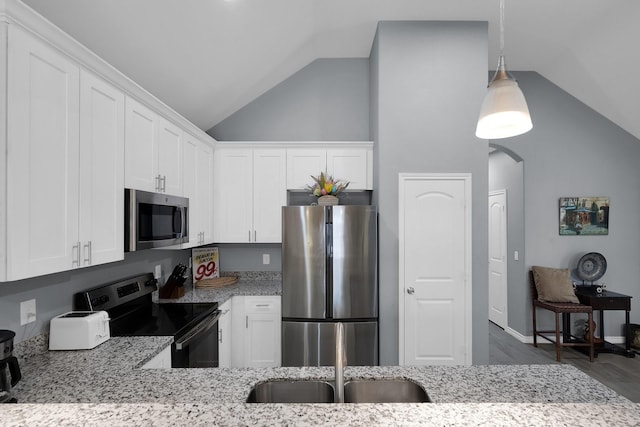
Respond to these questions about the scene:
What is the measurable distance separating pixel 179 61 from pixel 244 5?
25.8 inches

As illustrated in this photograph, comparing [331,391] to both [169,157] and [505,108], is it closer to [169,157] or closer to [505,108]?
[505,108]

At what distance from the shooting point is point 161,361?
1870 millimetres

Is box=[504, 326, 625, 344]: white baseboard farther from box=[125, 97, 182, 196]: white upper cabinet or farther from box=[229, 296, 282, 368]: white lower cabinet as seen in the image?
box=[125, 97, 182, 196]: white upper cabinet

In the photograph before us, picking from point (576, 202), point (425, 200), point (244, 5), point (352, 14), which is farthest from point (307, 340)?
point (576, 202)

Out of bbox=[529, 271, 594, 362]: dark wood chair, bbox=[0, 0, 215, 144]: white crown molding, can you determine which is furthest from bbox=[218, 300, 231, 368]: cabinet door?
bbox=[529, 271, 594, 362]: dark wood chair

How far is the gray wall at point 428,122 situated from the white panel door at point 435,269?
0.26ft

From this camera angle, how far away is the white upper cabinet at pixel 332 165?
137 inches

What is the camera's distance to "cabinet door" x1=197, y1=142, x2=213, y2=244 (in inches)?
125

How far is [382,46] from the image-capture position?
10.4 feet

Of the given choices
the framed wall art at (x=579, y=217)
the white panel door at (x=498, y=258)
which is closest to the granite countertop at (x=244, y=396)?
the framed wall art at (x=579, y=217)

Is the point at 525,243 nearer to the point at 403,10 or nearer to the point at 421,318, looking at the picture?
the point at 421,318

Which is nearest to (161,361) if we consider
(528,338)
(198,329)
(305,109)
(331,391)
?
(198,329)

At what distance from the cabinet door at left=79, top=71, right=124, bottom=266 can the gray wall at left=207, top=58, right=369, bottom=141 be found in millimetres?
1986

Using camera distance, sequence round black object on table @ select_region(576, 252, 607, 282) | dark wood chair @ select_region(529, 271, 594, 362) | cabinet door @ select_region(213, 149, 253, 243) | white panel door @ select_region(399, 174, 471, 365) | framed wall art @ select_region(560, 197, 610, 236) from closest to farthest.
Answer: white panel door @ select_region(399, 174, 471, 365)
cabinet door @ select_region(213, 149, 253, 243)
dark wood chair @ select_region(529, 271, 594, 362)
round black object on table @ select_region(576, 252, 607, 282)
framed wall art @ select_region(560, 197, 610, 236)
